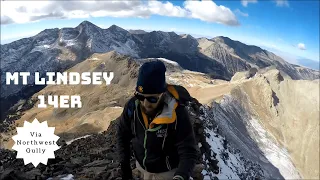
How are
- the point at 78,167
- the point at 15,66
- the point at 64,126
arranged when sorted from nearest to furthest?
the point at 78,167
the point at 64,126
the point at 15,66

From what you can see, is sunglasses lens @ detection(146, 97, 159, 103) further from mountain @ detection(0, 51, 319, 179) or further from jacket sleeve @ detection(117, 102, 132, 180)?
mountain @ detection(0, 51, 319, 179)

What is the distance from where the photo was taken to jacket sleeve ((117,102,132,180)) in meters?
5.16

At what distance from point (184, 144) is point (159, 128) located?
0.40 meters

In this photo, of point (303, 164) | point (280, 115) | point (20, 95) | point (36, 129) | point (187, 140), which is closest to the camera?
point (187, 140)

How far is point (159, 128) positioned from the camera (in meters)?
4.57

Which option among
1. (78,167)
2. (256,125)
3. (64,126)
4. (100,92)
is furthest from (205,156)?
(100,92)

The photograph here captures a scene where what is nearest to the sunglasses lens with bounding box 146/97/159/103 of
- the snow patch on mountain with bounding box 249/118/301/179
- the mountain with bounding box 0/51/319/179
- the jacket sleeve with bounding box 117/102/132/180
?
the jacket sleeve with bounding box 117/102/132/180

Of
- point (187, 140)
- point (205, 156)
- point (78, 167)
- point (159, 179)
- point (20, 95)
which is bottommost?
point (20, 95)

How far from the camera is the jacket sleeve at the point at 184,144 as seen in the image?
4.55 meters

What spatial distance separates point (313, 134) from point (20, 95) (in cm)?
11966

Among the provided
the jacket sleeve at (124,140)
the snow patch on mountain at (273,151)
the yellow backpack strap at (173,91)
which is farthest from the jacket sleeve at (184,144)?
the snow patch on mountain at (273,151)

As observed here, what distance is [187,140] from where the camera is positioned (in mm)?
4594

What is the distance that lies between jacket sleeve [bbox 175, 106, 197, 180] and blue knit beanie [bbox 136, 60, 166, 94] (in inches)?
19.6

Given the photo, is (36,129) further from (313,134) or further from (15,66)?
(15,66)
